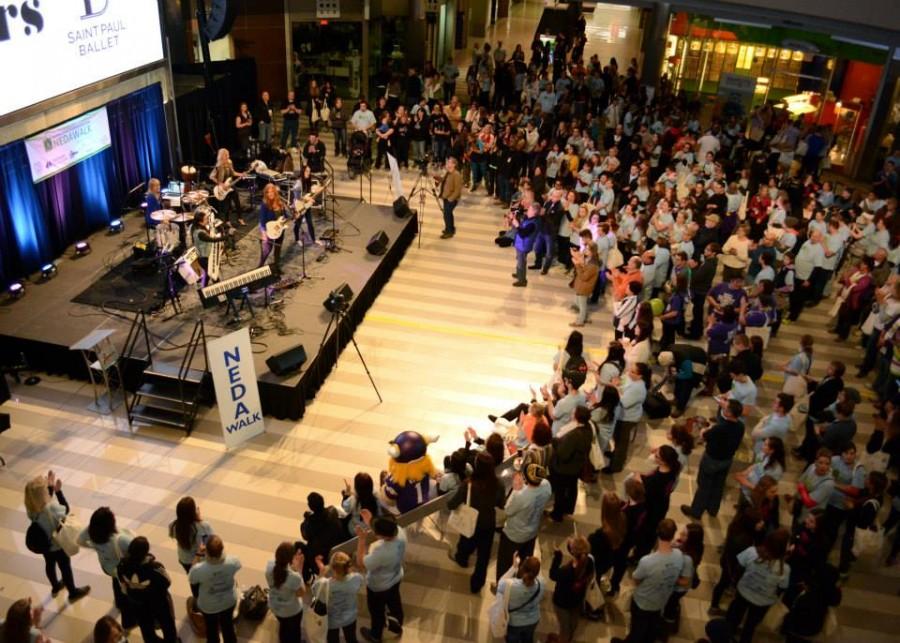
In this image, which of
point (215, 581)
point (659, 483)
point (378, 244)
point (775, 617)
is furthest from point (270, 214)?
point (775, 617)

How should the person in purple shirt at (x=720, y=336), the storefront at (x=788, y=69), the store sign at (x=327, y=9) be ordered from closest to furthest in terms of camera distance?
1. the person in purple shirt at (x=720, y=336)
2. the storefront at (x=788, y=69)
3. the store sign at (x=327, y=9)

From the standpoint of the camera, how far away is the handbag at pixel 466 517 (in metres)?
6.28

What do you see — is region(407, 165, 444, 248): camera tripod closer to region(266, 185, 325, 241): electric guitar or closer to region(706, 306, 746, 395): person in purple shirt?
region(266, 185, 325, 241): electric guitar

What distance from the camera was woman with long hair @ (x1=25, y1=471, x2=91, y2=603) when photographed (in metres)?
5.78

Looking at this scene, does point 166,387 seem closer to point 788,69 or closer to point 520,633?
point 520,633

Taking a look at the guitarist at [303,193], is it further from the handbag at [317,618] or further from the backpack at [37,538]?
the handbag at [317,618]

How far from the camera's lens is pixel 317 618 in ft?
18.9

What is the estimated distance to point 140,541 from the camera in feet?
17.1

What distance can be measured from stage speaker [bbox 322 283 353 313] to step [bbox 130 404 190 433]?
2.29m

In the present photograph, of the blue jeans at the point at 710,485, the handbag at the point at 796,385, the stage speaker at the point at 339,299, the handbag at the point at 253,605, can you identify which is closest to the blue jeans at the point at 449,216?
the stage speaker at the point at 339,299

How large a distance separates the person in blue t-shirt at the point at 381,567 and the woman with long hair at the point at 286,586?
48 cm

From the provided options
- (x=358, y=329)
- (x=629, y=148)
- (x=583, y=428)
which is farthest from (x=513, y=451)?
(x=629, y=148)

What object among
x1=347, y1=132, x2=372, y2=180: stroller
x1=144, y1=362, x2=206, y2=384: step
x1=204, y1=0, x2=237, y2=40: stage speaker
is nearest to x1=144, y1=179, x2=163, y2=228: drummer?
x1=144, y1=362, x2=206, y2=384: step

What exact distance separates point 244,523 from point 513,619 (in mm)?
3271
